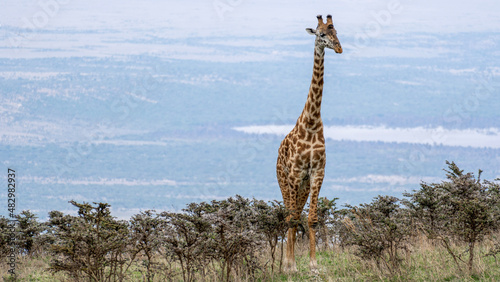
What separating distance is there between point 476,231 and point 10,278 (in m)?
10.5

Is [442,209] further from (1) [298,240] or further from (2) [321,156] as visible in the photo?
(2) [321,156]

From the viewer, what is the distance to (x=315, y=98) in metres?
12.3

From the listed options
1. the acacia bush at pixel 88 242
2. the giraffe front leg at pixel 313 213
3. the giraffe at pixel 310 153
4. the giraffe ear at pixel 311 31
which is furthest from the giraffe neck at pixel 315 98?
the acacia bush at pixel 88 242

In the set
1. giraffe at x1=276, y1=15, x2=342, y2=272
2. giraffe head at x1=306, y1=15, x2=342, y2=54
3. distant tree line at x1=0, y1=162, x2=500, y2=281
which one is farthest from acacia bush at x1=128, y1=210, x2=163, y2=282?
giraffe head at x1=306, y1=15, x2=342, y2=54

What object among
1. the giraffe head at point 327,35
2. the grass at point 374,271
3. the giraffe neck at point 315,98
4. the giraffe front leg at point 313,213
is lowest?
the grass at point 374,271

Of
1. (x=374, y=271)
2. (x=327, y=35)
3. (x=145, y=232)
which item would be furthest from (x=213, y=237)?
(x=327, y=35)

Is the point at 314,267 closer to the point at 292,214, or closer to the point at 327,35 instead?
the point at 292,214

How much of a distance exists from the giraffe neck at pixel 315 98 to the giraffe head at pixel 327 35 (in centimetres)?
35

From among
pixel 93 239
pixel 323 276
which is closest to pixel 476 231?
pixel 323 276

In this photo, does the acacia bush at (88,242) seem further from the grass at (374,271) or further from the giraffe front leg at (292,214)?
the giraffe front leg at (292,214)

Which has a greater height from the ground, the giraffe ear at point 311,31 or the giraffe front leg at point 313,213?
the giraffe ear at point 311,31

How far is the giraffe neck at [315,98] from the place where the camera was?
1227 centimetres

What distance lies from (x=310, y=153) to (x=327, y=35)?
7.71ft

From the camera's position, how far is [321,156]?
12.1 m
